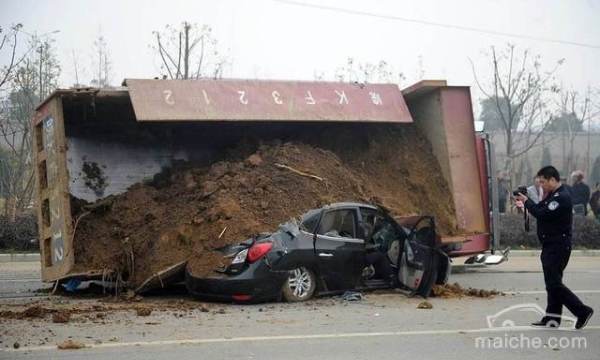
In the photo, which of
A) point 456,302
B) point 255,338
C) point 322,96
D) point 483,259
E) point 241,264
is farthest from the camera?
point 483,259

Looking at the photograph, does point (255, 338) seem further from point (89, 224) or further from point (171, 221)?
point (89, 224)

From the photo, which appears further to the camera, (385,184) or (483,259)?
(483,259)

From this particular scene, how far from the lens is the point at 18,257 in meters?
16.5

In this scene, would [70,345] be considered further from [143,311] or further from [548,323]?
[548,323]

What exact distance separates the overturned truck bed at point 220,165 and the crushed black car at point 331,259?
29cm

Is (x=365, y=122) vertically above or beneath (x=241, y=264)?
above

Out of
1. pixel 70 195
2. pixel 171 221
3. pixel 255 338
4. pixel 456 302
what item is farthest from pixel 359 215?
pixel 70 195

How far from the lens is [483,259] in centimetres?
1375

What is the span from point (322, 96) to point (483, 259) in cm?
452

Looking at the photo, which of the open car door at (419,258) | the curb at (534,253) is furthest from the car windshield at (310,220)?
the curb at (534,253)

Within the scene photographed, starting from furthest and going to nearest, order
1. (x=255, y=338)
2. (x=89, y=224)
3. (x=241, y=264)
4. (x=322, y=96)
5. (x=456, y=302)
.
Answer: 1. (x=322, y=96)
2. (x=89, y=224)
3. (x=456, y=302)
4. (x=241, y=264)
5. (x=255, y=338)

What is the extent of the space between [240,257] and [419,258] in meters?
2.44

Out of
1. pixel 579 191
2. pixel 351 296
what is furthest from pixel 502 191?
pixel 351 296

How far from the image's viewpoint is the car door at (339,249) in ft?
32.4
